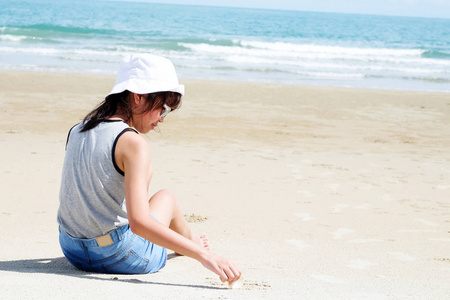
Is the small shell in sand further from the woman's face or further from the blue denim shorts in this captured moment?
the woman's face

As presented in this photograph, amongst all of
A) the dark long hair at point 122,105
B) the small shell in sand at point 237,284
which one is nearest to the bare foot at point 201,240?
the small shell in sand at point 237,284

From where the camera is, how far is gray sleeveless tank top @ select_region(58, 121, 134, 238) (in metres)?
2.73

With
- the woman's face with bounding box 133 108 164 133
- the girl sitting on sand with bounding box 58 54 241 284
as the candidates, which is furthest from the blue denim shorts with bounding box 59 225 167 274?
the woman's face with bounding box 133 108 164 133

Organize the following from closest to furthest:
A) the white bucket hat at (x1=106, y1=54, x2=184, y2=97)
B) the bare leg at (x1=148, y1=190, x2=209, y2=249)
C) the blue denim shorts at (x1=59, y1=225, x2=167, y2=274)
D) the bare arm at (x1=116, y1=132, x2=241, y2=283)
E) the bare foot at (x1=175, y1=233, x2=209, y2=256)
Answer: the bare arm at (x1=116, y1=132, x2=241, y2=283) → the white bucket hat at (x1=106, y1=54, x2=184, y2=97) → the blue denim shorts at (x1=59, y1=225, x2=167, y2=274) → the bare leg at (x1=148, y1=190, x2=209, y2=249) → the bare foot at (x1=175, y1=233, x2=209, y2=256)

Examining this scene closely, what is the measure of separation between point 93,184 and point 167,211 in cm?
60

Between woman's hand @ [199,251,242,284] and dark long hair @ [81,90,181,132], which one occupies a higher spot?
dark long hair @ [81,90,181,132]

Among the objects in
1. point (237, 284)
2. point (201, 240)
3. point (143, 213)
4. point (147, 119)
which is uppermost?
point (147, 119)

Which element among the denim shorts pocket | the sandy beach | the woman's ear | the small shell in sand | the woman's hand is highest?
the woman's ear

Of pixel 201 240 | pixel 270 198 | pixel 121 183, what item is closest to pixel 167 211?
pixel 201 240

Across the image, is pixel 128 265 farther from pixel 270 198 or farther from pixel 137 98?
pixel 270 198

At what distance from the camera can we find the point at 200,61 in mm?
23219

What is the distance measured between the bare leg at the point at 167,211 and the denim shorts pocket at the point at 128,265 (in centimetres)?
27

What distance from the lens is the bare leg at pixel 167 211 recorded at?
325cm

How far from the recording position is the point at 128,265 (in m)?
2.99
